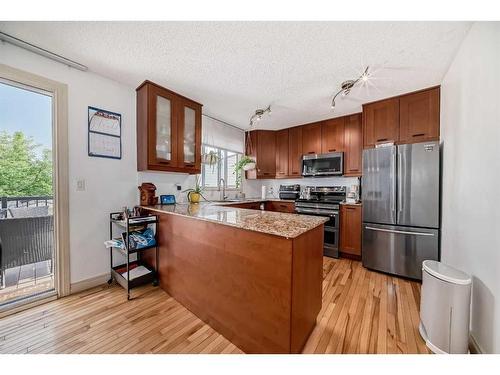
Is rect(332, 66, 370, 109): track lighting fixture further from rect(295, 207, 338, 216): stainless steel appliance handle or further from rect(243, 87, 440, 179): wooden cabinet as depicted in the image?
rect(295, 207, 338, 216): stainless steel appliance handle

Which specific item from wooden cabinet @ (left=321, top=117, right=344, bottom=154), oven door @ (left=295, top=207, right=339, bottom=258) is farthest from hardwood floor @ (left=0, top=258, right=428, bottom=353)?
wooden cabinet @ (left=321, top=117, right=344, bottom=154)

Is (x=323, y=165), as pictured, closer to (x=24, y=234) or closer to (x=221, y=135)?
(x=221, y=135)

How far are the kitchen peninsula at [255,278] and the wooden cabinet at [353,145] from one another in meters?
2.22

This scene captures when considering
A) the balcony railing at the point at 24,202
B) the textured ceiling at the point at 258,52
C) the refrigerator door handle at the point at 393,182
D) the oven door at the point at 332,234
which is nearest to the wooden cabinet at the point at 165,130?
Result: the textured ceiling at the point at 258,52

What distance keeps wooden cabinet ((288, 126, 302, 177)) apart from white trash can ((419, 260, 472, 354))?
2704 millimetres

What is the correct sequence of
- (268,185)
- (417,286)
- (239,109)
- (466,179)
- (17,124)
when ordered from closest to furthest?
(466,179), (17,124), (417,286), (239,109), (268,185)

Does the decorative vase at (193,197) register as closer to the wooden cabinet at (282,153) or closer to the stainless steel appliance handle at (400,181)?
the wooden cabinet at (282,153)

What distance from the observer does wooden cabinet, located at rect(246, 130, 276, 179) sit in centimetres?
423

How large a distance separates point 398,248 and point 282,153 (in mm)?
2579

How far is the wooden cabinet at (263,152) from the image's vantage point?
4.23m
